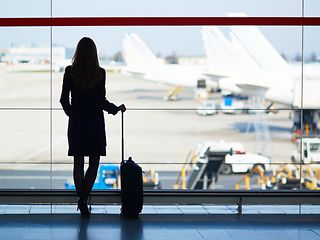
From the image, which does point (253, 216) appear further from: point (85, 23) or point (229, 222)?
point (85, 23)

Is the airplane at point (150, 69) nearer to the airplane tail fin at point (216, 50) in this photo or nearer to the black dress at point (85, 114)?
the airplane tail fin at point (216, 50)

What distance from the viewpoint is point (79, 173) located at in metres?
4.66

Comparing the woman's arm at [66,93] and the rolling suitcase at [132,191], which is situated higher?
→ the woman's arm at [66,93]

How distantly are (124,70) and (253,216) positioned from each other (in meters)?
41.8

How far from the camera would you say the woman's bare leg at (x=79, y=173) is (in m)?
4.63

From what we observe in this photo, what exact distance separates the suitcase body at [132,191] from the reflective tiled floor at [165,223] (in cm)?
7

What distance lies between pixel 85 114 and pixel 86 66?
1.01 feet

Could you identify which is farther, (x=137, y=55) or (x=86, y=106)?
(x=137, y=55)
